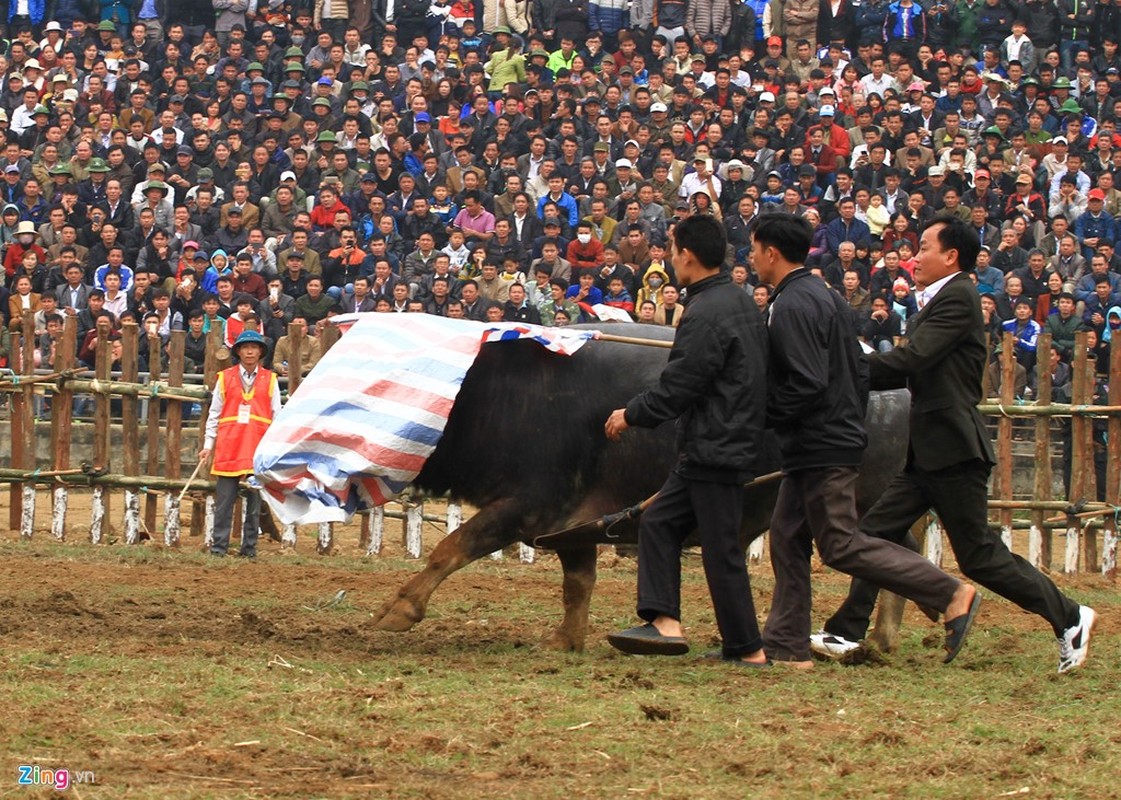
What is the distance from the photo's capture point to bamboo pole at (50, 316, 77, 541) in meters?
13.7

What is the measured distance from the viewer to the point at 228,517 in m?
12.9

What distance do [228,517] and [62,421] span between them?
196 centimetres

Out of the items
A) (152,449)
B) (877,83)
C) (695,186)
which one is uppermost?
(877,83)

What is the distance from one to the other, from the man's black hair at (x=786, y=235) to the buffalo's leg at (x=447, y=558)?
183cm

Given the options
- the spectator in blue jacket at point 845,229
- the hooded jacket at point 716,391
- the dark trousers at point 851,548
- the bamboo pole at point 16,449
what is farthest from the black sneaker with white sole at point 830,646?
the spectator in blue jacket at point 845,229

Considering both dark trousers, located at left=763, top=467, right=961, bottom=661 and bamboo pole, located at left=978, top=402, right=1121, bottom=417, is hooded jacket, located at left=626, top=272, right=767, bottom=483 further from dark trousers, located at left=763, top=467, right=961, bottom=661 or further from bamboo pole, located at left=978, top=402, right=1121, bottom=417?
bamboo pole, located at left=978, top=402, right=1121, bottom=417

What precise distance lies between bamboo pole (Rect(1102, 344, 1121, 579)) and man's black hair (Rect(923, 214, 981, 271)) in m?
5.78

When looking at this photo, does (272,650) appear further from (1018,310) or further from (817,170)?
(817,170)

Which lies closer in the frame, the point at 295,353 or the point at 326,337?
the point at 295,353

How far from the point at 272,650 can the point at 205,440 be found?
5370 millimetres

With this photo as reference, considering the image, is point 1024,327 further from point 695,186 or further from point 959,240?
point 959,240

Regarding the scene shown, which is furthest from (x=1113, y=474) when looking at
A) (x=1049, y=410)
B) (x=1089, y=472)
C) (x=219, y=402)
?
(x=219, y=402)

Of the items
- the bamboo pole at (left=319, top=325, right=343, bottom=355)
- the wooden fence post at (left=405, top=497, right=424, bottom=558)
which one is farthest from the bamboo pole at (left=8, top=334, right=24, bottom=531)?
the wooden fence post at (left=405, top=497, right=424, bottom=558)

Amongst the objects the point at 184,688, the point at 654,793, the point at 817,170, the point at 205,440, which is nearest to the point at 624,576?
the point at 205,440
